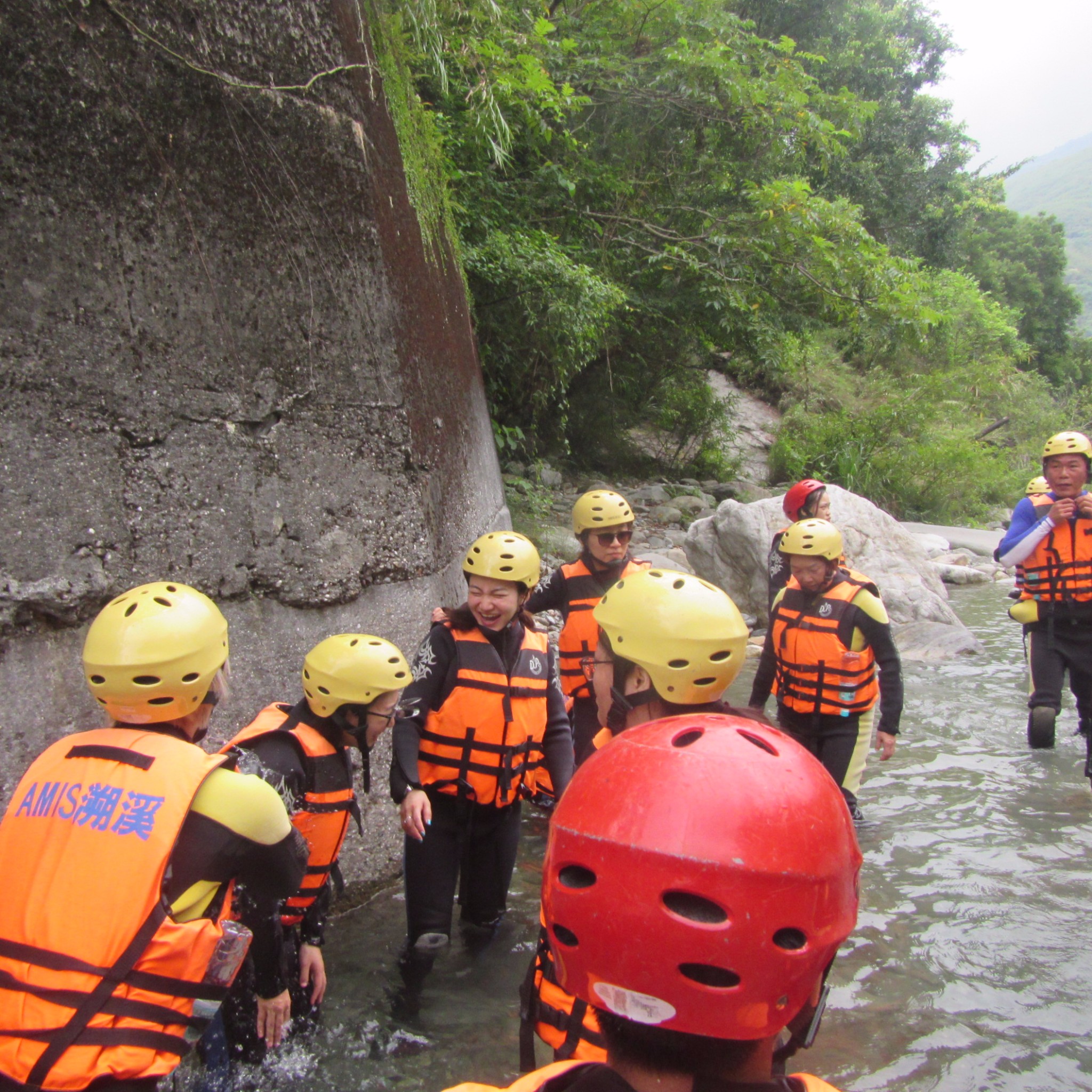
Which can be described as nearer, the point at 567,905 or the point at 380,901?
the point at 567,905

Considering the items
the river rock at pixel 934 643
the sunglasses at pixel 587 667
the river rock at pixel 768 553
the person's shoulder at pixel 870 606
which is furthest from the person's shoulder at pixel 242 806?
the river rock at pixel 768 553

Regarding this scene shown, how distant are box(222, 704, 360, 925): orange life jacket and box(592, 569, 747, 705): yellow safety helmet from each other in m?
1.15

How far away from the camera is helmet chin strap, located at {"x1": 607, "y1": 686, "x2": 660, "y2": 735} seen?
222 centimetres

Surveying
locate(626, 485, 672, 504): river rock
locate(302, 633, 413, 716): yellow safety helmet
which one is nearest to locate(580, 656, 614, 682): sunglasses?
locate(302, 633, 413, 716): yellow safety helmet

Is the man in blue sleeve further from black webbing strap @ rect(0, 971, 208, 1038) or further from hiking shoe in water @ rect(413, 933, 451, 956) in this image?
black webbing strap @ rect(0, 971, 208, 1038)

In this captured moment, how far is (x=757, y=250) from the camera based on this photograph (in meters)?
11.7

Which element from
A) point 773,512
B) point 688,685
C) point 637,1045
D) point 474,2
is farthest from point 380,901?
point 773,512

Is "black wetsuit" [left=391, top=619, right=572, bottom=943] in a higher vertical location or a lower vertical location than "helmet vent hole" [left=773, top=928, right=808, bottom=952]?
lower

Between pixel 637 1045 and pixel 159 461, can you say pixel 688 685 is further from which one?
pixel 159 461

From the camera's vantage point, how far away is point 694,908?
3.80 ft

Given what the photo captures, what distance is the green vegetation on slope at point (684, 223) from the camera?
8.86m

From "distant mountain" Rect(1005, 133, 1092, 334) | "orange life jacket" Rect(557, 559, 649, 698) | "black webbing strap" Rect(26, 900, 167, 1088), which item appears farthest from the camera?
"distant mountain" Rect(1005, 133, 1092, 334)

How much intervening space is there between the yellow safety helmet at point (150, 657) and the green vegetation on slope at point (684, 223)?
423 centimetres

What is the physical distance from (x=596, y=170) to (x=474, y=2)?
497 centimetres
